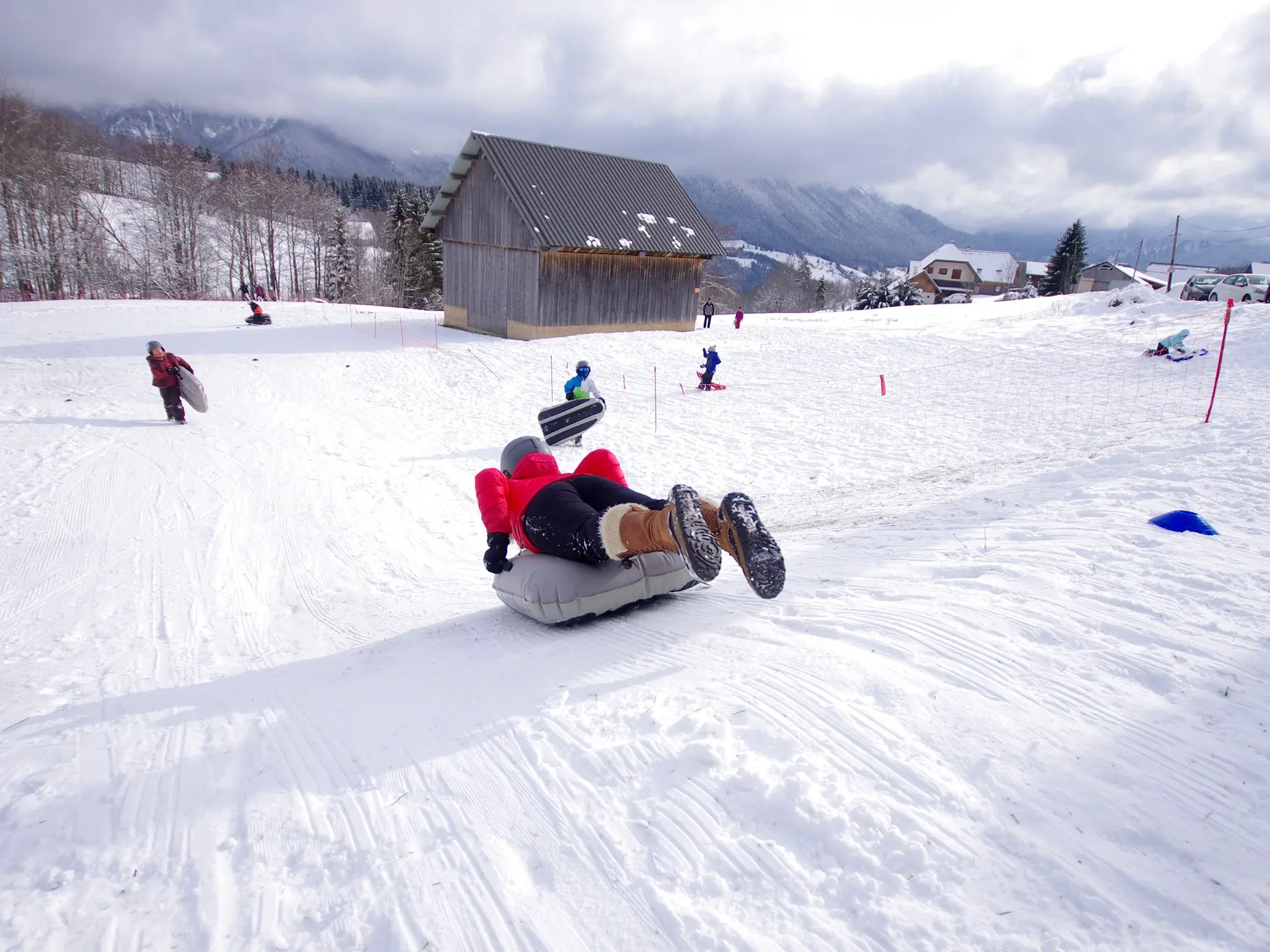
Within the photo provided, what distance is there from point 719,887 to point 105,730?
11.5 ft

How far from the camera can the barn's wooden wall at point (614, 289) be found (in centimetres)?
2314

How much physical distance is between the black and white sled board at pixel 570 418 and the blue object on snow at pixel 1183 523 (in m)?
8.58

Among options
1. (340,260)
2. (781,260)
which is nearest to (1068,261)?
(340,260)

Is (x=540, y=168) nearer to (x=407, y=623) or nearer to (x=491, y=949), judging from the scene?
(x=407, y=623)

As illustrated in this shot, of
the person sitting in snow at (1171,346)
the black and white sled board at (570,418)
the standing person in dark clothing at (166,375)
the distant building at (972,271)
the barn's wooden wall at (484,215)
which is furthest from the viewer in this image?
the distant building at (972,271)

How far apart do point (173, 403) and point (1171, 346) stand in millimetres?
23319

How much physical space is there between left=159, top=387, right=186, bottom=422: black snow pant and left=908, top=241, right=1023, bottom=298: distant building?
8883cm

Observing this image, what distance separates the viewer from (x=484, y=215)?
24.1m

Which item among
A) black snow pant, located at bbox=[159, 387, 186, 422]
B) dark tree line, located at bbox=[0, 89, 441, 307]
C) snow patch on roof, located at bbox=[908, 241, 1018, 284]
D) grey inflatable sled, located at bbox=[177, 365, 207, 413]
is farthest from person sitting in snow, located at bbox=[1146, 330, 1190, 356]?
snow patch on roof, located at bbox=[908, 241, 1018, 284]

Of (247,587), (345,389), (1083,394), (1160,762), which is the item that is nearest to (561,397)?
(345,389)

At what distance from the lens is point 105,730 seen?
3.50m

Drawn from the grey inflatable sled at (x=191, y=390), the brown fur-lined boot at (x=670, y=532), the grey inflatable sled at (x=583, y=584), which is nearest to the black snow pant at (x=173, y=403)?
the grey inflatable sled at (x=191, y=390)

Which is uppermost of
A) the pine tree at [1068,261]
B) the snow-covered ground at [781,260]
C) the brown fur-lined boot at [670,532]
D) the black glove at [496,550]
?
the snow-covered ground at [781,260]

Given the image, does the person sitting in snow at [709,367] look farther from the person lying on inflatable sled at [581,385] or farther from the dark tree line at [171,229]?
the dark tree line at [171,229]
